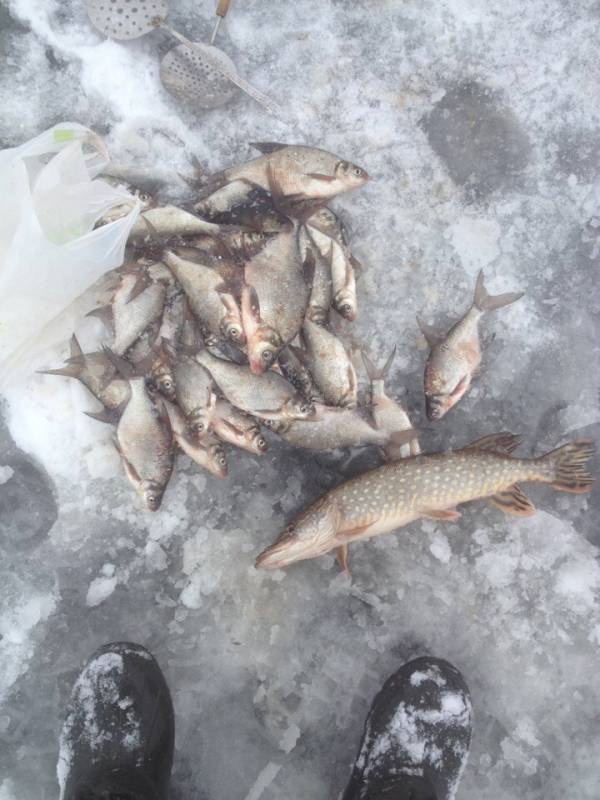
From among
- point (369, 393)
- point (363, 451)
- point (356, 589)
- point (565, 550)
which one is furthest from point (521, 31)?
point (356, 589)

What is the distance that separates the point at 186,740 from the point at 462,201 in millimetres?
3292

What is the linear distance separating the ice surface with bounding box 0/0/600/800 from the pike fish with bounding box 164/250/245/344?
2.08ft

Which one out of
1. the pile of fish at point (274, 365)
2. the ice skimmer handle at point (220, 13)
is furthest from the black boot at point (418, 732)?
the ice skimmer handle at point (220, 13)

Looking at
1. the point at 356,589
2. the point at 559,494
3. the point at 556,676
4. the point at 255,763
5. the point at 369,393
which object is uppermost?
the point at 369,393

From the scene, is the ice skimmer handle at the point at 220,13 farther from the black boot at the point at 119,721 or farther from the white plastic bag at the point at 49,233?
the black boot at the point at 119,721

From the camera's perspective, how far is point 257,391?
309 centimetres

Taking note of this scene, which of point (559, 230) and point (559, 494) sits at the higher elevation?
point (559, 230)

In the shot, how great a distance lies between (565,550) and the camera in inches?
135

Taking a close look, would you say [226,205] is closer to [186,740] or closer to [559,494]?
Answer: [559,494]

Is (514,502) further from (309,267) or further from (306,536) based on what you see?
(309,267)

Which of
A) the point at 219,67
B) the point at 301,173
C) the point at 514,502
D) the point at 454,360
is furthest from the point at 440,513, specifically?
the point at 219,67

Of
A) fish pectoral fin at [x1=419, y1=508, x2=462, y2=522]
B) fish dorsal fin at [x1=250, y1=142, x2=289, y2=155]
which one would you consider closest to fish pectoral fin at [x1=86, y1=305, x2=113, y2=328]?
fish dorsal fin at [x1=250, y1=142, x2=289, y2=155]

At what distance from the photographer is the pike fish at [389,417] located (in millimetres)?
3180

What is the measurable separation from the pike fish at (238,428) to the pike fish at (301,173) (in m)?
1.15
